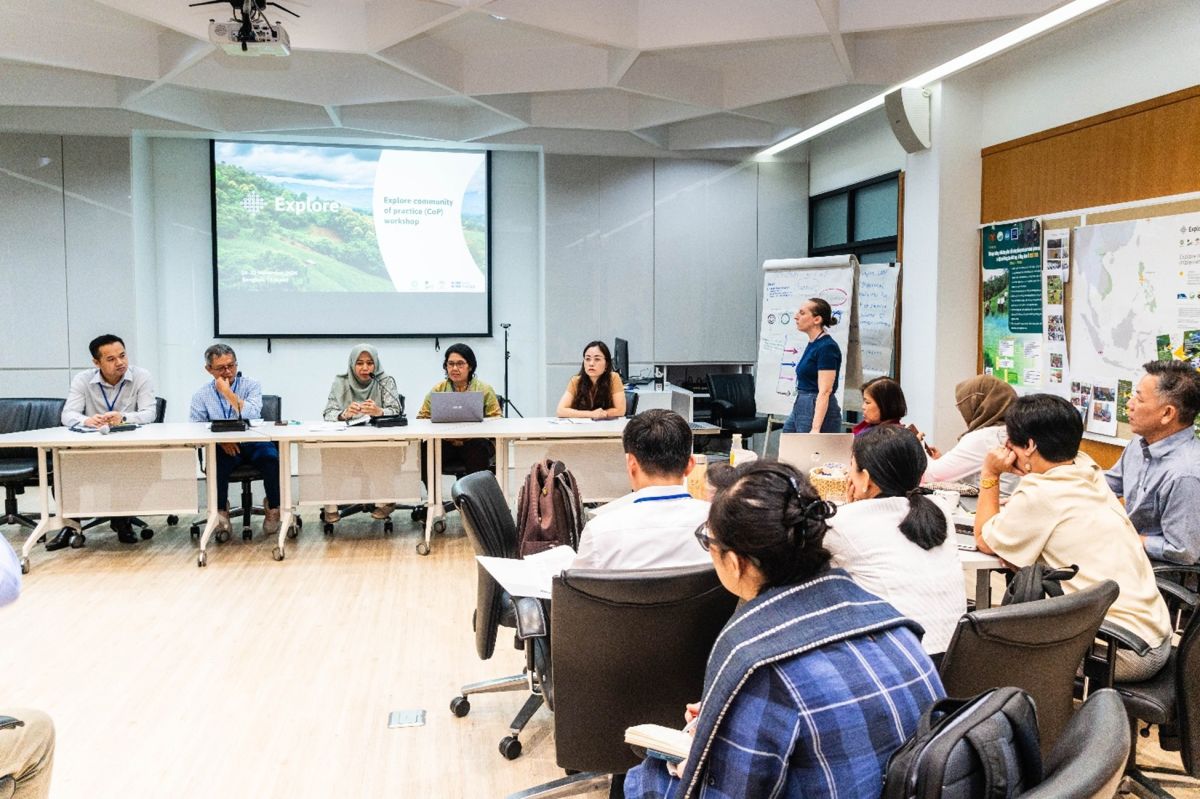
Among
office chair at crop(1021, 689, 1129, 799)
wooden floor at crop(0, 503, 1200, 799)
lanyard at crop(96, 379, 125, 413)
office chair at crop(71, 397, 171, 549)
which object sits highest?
lanyard at crop(96, 379, 125, 413)

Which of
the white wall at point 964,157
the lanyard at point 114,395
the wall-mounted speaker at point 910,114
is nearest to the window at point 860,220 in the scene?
the white wall at point 964,157

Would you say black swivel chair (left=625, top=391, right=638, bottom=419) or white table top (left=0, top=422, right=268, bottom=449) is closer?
white table top (left=0, top=422, right=268, bottom=449)

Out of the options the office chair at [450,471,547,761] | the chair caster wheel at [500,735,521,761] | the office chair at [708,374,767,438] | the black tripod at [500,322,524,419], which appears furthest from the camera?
the black tripod at [500,322,524,419]

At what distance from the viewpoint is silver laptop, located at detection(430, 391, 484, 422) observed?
5.87 metres

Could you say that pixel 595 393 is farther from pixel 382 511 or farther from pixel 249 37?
pixel 249 37

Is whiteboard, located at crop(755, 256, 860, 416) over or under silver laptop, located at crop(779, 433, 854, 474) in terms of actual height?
over

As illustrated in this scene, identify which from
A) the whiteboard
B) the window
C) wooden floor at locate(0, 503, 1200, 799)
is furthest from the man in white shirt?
the window

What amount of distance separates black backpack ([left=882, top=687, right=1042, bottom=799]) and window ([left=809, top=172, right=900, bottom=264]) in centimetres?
622

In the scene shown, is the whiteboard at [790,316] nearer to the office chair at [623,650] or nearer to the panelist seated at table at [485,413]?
the panelist seated at table at [485,413]

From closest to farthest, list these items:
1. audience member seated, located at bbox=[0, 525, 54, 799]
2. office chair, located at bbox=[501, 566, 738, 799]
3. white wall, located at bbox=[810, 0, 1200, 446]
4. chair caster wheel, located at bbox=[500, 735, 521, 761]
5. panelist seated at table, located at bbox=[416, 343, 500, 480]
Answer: audience member seated, located at bbox=[0, 525, 54, 799]
office chair, located at bbox=[501, 566, 738, 799]
chair caster wheel, located at bbox=[500, 735, 521, 761]
white wall, located at bbox=[810, 0, 1200, 446]
panelist seated at table, located at bbox=[416, 343, 500, 480]

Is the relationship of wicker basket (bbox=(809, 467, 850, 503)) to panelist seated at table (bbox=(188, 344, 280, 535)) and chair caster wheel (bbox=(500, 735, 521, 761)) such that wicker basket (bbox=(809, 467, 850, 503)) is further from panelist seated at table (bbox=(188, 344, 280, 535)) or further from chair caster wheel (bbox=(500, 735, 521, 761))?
panelist seated at table (bbox=(188, 344, 280, 535))

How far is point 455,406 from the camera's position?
19.4 ft

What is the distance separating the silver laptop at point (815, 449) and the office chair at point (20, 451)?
15.2 feet

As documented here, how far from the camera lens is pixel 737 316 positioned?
8867mm
